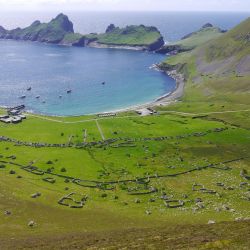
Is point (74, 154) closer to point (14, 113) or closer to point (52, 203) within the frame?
point (52, 203)

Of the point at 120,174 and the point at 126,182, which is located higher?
the point at 126,182

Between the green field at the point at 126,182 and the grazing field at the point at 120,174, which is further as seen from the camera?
the grazing field at the point at 120,174

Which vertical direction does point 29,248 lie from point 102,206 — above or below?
above

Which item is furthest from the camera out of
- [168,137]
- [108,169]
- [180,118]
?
[180,118]

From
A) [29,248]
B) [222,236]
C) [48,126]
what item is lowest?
[48,126]

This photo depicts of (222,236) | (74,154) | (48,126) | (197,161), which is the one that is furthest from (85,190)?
(48,126)

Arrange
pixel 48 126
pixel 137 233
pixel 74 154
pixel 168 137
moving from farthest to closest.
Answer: pixel 48 126
pixel 168 137
pixel 74 154
pixel 137 233

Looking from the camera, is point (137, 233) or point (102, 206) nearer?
point (137, 233)

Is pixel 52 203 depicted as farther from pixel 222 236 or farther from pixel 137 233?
pixel 222 236

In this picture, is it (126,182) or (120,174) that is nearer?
(126,182)

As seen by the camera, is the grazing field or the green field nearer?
the green field
